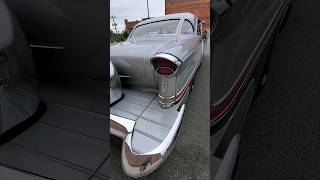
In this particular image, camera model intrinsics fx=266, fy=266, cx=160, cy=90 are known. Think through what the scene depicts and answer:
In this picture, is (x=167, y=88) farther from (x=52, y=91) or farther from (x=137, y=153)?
(x=52, y=91)

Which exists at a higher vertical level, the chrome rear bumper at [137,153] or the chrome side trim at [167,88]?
the chrome side trim at [167,88]

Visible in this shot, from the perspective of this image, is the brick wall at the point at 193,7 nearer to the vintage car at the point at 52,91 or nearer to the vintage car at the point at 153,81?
the vintage car at the point at 153,81

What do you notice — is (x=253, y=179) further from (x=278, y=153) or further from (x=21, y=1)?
(x=21, y=1)

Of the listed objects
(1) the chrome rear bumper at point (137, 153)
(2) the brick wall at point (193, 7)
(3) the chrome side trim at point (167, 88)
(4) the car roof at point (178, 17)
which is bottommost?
(1) the chrome rear bumper at point (137, 153)

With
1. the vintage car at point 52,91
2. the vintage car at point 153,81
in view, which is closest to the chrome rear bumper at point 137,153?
the vintage car at point 153,81

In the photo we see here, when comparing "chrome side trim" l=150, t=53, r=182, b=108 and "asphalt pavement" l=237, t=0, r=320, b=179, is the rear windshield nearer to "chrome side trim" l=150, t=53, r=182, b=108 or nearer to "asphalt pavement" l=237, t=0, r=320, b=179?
"chrome side trim" l=150, t=53, r=182, b=108

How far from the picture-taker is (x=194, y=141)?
59 centimetres

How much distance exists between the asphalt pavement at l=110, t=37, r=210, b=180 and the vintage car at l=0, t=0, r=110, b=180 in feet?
0.36

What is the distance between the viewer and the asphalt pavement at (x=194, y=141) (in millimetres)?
572

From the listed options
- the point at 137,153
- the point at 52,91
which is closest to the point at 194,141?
the point at 137,153

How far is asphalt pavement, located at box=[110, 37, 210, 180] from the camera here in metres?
0.57

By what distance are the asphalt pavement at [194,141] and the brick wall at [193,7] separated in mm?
65

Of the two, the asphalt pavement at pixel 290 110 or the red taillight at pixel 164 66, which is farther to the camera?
the asphalt pavement at pixel 290 110

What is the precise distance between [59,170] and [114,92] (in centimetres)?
31
